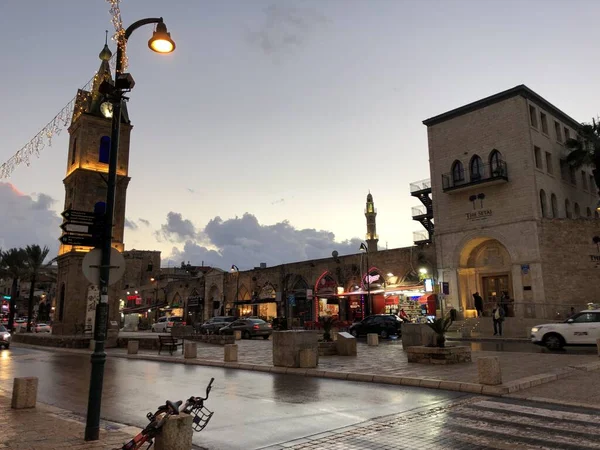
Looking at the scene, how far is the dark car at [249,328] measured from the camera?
33.8 meters

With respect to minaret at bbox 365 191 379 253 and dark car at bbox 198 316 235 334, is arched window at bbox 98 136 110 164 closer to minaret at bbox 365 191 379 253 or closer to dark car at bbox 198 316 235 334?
Answer: dark car at bbox 198 316 235 334

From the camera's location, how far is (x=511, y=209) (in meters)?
32.2

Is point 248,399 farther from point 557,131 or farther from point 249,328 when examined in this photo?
point 557,131

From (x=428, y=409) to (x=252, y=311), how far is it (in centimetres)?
4452

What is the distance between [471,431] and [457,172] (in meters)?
31.5

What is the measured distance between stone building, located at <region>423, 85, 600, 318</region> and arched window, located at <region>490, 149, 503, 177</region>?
8 centimetres

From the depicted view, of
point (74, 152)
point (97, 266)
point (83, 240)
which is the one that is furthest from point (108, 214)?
point (74, 152)

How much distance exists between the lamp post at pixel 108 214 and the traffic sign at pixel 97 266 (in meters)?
0.06

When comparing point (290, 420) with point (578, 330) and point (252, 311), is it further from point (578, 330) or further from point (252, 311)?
point (252, 311)

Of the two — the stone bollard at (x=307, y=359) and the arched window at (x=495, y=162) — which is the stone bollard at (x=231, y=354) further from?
the arched window at (x=495, y=162)

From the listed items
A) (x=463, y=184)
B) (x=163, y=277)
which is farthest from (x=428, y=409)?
(x=163, y=277)

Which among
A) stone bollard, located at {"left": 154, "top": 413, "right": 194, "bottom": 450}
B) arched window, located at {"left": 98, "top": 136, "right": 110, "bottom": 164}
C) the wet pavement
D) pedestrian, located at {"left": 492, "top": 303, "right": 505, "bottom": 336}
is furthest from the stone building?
stone bollard, located at {"left": 154, "top": 413, "right": 194, "bottom": 450}

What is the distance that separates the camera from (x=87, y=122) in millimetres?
33781

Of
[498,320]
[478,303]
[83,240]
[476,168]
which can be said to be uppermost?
[476,168]
